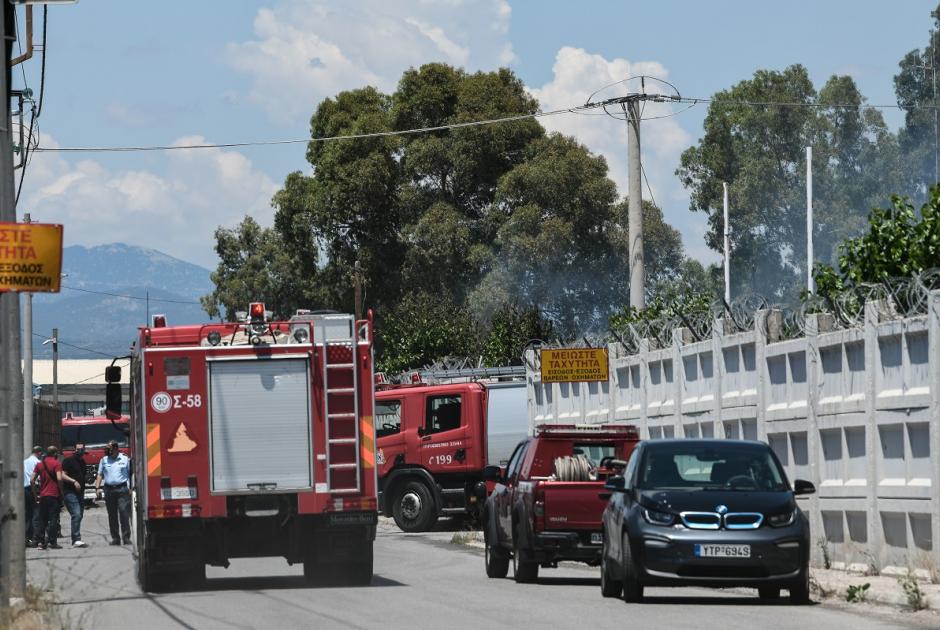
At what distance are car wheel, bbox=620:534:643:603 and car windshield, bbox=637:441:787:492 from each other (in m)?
0.64

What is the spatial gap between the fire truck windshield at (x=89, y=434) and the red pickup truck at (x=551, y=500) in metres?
47.6

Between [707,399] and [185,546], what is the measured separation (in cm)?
820

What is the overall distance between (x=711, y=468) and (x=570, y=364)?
44.0ft

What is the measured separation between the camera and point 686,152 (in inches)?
3430

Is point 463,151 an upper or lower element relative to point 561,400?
upper

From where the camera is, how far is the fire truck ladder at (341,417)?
19.9 m

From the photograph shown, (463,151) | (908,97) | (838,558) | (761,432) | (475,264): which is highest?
(908,97)

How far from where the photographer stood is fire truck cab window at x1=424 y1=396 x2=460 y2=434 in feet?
109

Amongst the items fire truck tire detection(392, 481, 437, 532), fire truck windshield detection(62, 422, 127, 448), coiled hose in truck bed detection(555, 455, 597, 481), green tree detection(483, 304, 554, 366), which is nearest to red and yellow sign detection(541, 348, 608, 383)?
fire truck tire detection(392, 481, 437, 532)

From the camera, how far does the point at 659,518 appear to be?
1573 cm

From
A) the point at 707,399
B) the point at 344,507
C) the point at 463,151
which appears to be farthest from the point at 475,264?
the point at 344,507

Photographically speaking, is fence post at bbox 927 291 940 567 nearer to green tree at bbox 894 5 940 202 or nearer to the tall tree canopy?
the tall tree canopy

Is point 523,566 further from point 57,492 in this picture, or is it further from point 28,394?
point 28,394

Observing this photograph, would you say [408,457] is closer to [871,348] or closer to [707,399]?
[707,399]
